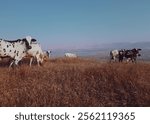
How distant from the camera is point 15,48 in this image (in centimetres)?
869

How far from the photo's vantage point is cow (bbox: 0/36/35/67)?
8.37 m

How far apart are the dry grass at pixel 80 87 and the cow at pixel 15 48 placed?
2477mm

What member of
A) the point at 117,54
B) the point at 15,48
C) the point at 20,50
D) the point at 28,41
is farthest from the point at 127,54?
the point at 15,48

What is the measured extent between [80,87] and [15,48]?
3795 mm

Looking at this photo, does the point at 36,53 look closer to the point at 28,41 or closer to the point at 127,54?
the point at 28,41

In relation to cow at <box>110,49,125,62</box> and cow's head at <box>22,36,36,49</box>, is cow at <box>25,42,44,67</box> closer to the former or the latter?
cow's head at <box>22,36,36,49</box>

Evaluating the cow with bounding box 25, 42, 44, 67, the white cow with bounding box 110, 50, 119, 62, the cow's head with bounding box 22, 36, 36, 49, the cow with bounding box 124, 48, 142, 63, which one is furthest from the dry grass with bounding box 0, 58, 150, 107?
the white cow with bounding box 110, 50, 119, 62

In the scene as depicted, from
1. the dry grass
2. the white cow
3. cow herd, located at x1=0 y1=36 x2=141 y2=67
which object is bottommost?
the white cow

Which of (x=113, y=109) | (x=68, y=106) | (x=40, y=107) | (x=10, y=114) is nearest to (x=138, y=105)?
(x=113, y=109)

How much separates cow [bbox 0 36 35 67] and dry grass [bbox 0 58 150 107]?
248 centimetres

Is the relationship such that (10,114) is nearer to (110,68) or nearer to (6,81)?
(6,81)

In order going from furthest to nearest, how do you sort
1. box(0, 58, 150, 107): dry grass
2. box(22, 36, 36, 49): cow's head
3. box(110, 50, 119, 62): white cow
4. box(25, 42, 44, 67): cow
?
box(110, 50, 119, 62): white cow < box(25, 42, 44, 67): cow < box(22, 36, 36, 49): cow's head < box(0, 58, 150, 107): dry grass

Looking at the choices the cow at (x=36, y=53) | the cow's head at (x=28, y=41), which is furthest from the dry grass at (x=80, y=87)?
the cow at (x=36, y=53)

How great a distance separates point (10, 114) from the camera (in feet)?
14.2
